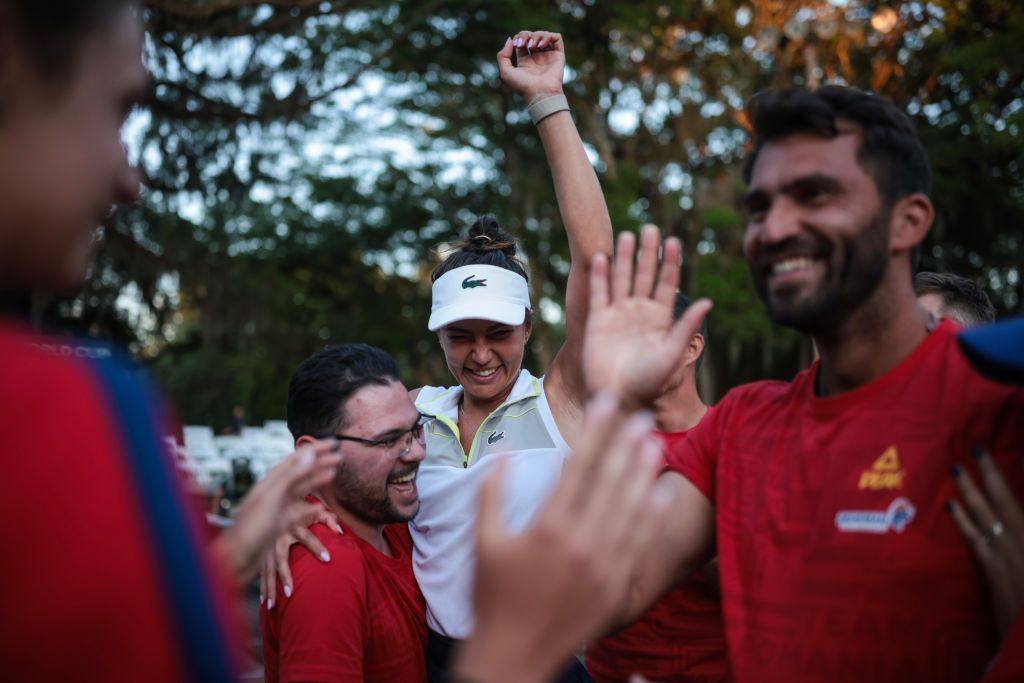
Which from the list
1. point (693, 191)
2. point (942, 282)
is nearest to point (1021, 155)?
point (693, 191)

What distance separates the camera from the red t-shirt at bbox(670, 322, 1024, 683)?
1.86 m

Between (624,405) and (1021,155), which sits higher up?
(1021,155)

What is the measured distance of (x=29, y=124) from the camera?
1.14m

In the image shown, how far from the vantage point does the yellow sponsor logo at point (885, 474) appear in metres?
1.98

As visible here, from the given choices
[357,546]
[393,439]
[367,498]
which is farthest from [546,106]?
[357,546]

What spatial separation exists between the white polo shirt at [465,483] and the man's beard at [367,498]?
0.49ft

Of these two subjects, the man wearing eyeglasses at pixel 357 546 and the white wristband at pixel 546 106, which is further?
the white wristband at pixel 546 106

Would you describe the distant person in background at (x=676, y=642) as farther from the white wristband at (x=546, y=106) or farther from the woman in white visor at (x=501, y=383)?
the white wristband at (x=546, y=106)

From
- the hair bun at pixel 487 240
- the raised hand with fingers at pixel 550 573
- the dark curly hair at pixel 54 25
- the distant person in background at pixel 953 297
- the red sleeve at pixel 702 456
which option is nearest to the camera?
the dark curly hair at pixel 54 25

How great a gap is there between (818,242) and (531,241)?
715 inches

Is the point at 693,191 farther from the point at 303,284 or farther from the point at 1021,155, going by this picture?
the point at 303,284

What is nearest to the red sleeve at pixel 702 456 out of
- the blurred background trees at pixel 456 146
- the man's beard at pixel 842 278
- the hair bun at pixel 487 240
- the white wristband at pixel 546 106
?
the man's beard at pixel 842 278

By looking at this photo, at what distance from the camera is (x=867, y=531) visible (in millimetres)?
1972

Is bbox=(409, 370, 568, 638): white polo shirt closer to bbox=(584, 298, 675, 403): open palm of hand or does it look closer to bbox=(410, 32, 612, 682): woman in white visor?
bbox=(410, 32, 612, 682): woman in white visor
